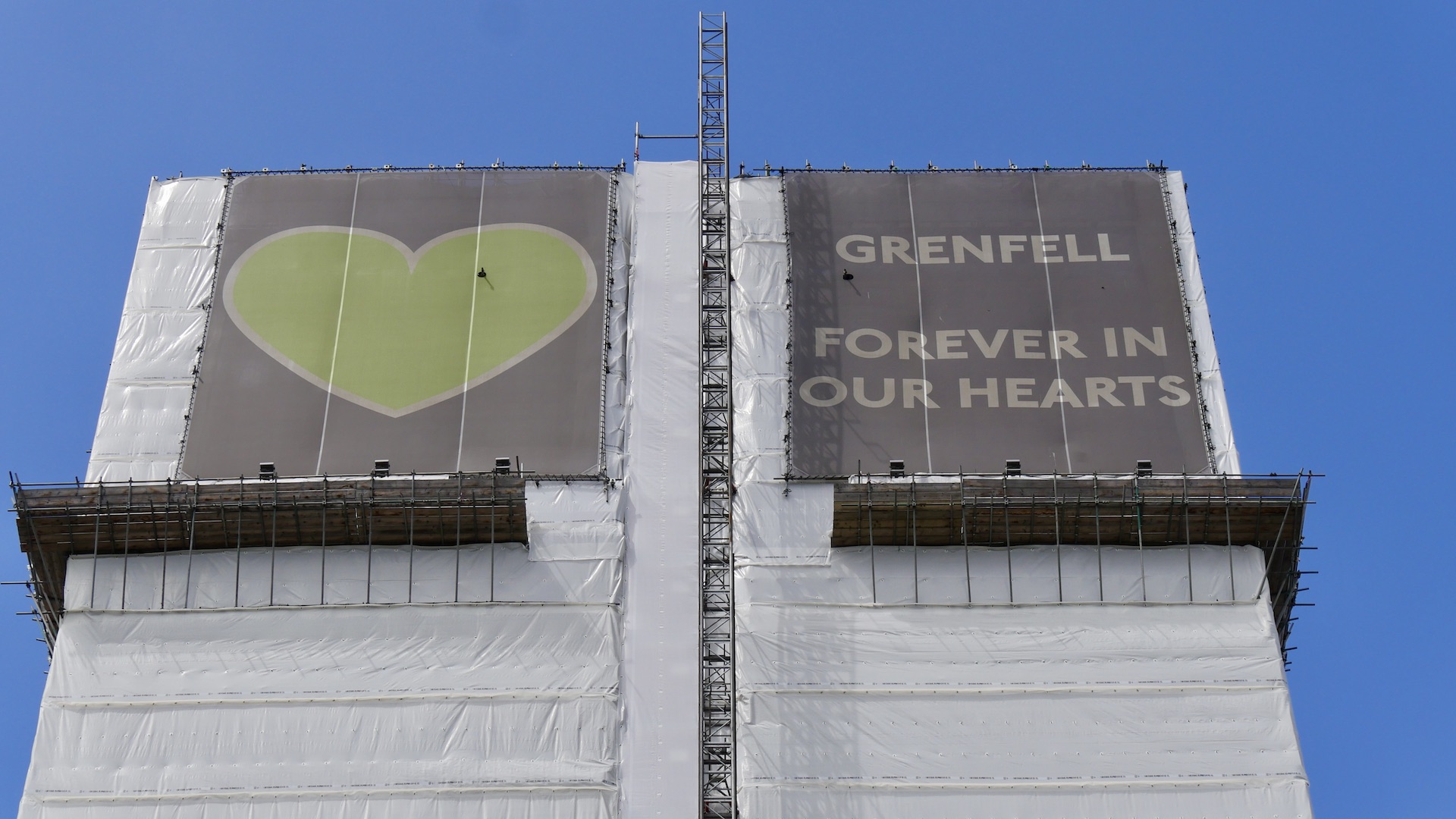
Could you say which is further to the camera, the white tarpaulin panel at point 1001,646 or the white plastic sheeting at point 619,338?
the white plastic sheeting at point 619,338

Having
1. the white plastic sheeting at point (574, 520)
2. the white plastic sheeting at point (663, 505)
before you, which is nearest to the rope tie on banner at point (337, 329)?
the white plastic sheeting at point (574, 520)

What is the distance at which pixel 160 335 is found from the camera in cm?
5369

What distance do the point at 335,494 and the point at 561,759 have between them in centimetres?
986

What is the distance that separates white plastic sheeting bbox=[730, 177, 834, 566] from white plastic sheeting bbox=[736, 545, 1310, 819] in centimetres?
94

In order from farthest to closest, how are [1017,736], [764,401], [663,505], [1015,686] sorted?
1. [764,401]
2. [663,505]
3. [1015,686]
4. [1017,736]

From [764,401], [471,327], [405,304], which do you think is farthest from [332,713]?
[764,401]

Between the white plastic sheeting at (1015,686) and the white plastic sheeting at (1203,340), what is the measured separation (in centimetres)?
339

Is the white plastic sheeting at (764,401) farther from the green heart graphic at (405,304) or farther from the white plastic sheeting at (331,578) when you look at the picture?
the green heart graphic at (405,304)

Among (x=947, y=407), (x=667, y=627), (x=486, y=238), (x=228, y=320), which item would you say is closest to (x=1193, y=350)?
(x=947, y=407)

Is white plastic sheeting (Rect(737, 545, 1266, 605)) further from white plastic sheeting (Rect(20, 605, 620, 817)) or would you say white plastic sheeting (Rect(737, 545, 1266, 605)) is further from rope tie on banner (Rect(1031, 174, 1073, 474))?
white plastic sheeting (Rect(20, 605, 620, 817))

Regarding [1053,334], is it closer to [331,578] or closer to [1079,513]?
[1079,513]

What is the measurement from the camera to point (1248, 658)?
47.7 m

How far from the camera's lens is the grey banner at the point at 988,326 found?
51.4m

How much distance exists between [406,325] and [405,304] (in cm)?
84
